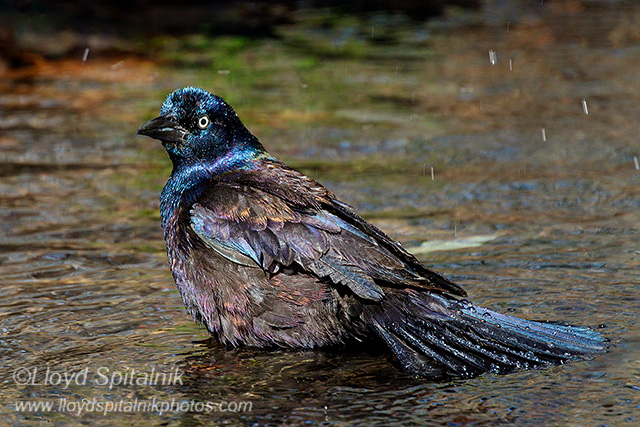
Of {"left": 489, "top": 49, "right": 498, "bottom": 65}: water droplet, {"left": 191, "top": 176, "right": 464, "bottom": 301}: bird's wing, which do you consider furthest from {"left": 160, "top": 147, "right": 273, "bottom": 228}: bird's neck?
{"left": 489, "top": 49, "right": 498, "bottom": 65}: water droplet

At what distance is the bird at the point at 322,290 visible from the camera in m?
4.50

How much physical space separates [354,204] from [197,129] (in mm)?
2433

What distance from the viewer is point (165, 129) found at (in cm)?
532

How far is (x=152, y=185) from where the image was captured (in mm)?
8141

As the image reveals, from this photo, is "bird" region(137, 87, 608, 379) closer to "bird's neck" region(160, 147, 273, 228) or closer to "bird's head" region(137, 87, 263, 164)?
"bird's neck" region(160, 147, 273, 228)

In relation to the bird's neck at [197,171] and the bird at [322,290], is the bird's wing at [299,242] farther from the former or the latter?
the bird's neck at [197,171]

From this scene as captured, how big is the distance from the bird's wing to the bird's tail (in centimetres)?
12

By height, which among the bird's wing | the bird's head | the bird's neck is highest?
the bird's head

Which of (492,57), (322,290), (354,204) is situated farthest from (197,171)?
(492,57)

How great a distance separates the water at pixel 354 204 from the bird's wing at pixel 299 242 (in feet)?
1.45

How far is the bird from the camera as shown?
14.8ft

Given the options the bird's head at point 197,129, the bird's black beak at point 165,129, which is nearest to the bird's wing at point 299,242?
the bird's head at point 197,129

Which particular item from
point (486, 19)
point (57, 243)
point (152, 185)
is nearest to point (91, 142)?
point (152, 185)

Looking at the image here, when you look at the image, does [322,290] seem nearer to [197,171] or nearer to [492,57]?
[197,171]
